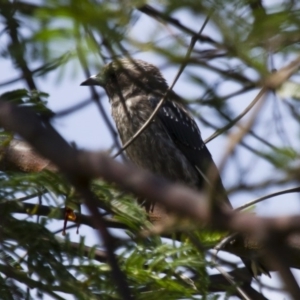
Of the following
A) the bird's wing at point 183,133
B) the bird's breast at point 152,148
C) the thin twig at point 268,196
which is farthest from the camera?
the bird's wing at point 183,133

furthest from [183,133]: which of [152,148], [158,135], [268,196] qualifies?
[268,196]

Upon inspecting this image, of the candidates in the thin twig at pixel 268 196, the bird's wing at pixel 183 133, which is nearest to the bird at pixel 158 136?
the bird's wing at pixel 183 133

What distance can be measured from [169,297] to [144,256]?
0.24 m

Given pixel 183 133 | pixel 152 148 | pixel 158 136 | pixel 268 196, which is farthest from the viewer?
pixel 183 133

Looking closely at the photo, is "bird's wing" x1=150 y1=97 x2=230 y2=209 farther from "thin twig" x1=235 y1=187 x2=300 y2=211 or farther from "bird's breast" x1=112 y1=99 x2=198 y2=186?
"thin twig" x1=235 y1=187 x2=300 y2=211

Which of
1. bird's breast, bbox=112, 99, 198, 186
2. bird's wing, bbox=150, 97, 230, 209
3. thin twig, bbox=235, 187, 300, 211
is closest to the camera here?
thin twig, bbox=235, 187, 300, 211

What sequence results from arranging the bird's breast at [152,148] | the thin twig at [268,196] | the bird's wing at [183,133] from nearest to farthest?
1. the thin twig at [268,196]
2. the bird's breast at [152,148]
3. the bird's wing at [183,133]

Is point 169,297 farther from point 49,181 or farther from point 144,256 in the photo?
point 49,181

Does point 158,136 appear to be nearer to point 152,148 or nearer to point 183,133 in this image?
point 152,148

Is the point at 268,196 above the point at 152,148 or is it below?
below

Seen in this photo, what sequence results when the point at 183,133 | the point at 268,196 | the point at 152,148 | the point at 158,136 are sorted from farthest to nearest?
the point at 183,133 → the point at 158,136 → the point at 152,148 → the point at 268,196

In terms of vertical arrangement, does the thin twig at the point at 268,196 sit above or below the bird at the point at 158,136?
below

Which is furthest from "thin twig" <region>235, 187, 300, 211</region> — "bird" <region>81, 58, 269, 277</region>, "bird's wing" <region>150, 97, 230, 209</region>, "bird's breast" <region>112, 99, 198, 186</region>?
"bird's wing" <region>150, 97, 230, 209</region>

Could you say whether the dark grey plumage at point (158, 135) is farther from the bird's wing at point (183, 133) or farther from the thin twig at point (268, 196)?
the thin twig at point (268, 196)
